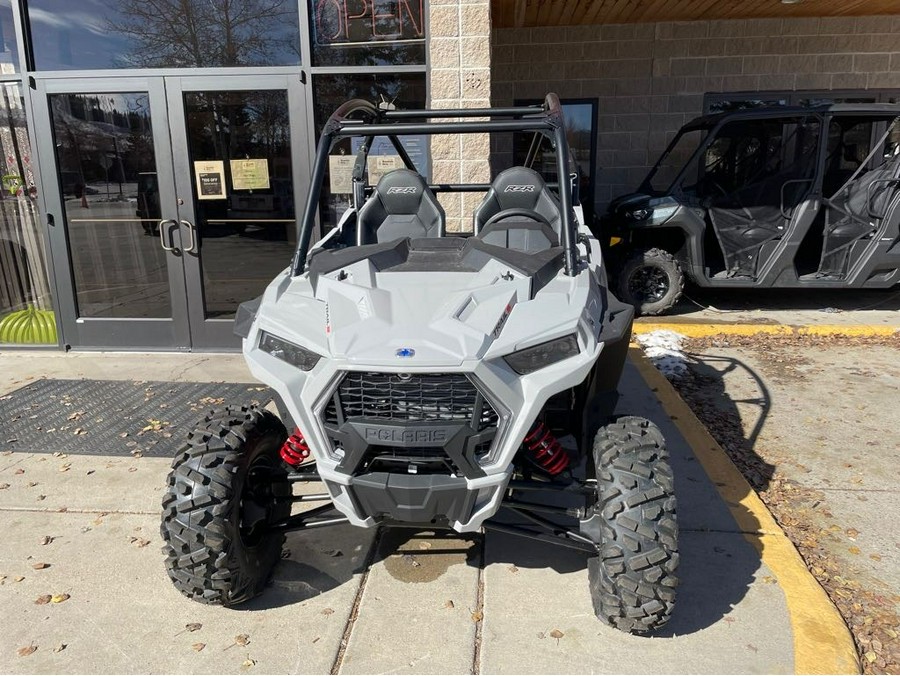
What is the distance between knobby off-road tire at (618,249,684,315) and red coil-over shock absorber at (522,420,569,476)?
4924 mm

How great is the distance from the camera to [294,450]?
3039 millimetres

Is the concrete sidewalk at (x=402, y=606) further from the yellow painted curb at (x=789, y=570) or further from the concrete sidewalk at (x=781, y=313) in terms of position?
the concrete sidewalk at (x=781, y=313)

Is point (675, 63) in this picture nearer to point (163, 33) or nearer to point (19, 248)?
point (163, 33)

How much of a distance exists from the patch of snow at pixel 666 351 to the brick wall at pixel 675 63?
381 cm

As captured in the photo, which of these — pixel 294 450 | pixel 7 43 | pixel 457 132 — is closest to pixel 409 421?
pixel 294 450

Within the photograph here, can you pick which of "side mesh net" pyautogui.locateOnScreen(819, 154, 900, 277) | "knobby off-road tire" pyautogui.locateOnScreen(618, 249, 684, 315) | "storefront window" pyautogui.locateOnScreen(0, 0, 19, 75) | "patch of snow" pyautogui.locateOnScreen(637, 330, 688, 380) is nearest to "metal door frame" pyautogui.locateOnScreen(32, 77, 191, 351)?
"storefront window" pyautogui.locateOnScreen(0, 0, 19, 75)

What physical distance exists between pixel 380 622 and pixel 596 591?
34.6 inches

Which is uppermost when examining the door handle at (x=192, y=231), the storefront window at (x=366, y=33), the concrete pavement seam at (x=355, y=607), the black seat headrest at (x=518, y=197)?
the storefront window at (x=366, y=33)

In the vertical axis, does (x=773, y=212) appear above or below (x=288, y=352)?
above

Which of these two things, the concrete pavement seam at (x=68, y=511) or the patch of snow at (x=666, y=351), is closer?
the concrete pavement seam at (x=68, y=511)

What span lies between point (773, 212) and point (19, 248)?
7.77 meters

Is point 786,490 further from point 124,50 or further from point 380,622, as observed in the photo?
point 124,50

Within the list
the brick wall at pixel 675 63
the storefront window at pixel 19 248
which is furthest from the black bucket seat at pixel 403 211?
the brick wall at pixel 675 63

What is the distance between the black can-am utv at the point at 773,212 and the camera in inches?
288
